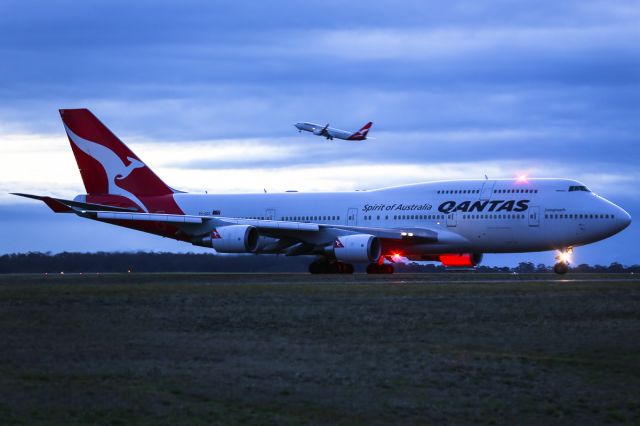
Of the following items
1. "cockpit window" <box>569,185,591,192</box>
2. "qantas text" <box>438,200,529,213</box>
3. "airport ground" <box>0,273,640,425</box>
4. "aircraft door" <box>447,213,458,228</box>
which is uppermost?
"cockpit window" <box>569,185,591,192</box>

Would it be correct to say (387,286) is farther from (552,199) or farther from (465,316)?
(552,199)

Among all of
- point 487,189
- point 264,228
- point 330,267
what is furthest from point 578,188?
point 264,228

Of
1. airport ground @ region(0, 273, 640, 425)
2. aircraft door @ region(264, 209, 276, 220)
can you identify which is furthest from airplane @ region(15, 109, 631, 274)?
airport ground @ region(0, 273, 640, 425)

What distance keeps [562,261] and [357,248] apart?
997 centimetres

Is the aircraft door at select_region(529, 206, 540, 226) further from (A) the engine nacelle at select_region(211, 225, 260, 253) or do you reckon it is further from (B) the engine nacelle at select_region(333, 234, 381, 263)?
(A) the engine nacelle at select_region(211, 225, 260, 253)

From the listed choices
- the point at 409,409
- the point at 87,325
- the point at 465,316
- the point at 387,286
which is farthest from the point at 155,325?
the point at 387,286

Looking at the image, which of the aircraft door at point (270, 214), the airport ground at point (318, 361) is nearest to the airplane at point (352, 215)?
the aircraft door at point (270, 214)

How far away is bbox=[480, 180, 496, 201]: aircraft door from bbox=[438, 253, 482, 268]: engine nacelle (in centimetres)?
434

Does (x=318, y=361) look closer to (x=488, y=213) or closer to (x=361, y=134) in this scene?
(x=488, y=213)

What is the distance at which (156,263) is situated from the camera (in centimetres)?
6675

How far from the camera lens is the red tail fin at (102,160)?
57750mm

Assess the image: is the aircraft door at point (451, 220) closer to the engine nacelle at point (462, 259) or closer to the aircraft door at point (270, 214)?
the engine nacelle at point (462, 259)

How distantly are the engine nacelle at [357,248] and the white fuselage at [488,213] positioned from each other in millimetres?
2744

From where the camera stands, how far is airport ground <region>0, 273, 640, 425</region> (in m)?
14.5
